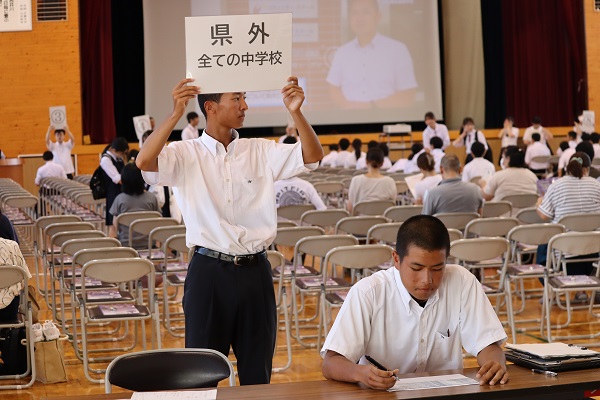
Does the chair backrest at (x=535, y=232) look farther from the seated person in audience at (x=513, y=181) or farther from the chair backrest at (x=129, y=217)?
the chair backrest at (x=129, y=217)

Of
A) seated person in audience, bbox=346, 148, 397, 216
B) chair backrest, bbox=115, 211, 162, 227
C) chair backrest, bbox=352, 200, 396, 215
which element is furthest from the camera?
seated person in audience, bbox=346, 148, 397, 216

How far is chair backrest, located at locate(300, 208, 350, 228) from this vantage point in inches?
346

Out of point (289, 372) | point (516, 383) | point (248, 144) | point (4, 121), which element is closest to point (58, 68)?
point (4, 121)

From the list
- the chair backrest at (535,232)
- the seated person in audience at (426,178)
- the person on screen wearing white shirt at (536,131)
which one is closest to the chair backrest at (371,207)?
the seated person in audience at (426,178)

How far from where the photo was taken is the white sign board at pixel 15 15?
35.8ft

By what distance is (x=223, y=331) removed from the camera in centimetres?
406

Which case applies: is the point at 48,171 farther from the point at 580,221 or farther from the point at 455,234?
the point at 580,221

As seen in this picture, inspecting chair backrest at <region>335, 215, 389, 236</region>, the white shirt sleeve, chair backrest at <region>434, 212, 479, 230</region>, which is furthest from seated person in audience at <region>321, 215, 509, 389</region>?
the white shirt sleeve

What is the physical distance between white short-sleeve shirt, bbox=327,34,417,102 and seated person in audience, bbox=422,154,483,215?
12.7 metres

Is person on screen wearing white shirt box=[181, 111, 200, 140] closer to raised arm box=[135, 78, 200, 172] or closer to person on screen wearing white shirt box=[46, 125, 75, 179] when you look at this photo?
person on screen wearing white shirt box=[46, 125, 75, 179]

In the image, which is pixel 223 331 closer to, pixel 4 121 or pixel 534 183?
pixel 534 183

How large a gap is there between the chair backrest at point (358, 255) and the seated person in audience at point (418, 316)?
3113mm

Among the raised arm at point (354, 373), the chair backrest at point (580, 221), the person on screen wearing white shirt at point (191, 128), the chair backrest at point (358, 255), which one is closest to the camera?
the raised arm at point (354, 373)

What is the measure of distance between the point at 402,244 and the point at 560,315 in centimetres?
521
